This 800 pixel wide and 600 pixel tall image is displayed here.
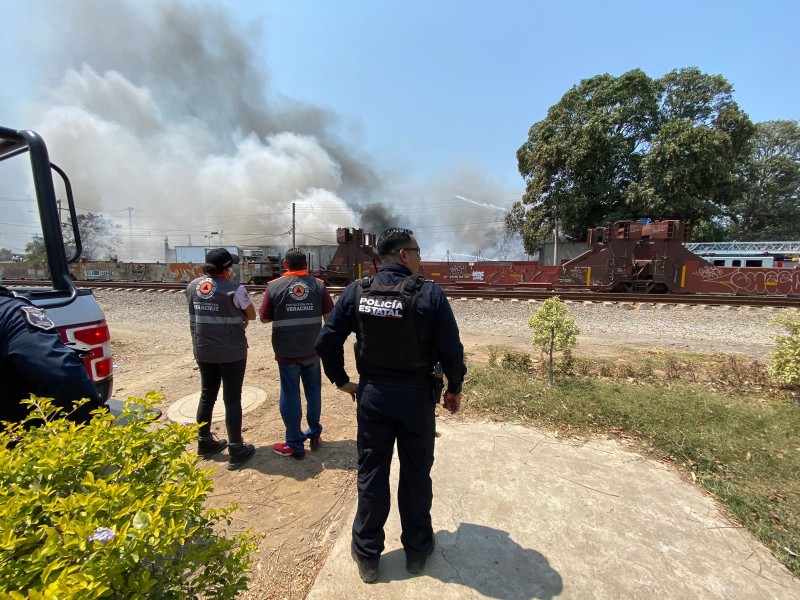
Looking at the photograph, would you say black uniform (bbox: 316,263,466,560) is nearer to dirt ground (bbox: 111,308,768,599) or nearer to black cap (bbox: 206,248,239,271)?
dirt ground (bbox: 111,308,768,599)

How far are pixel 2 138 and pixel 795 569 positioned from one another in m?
5.21

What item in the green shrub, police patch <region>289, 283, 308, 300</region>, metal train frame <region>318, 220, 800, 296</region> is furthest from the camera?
metal train frame <region>318, 220, 800, 296</region>

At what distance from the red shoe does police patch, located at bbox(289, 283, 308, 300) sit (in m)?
1.34

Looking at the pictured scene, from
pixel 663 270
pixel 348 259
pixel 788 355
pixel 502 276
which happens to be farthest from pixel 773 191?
pixel 788 355

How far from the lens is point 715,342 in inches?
329

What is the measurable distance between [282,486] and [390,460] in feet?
4.49

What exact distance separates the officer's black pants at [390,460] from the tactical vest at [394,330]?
15cm

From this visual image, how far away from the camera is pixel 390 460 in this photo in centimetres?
216

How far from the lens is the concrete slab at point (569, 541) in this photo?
6.71 feet

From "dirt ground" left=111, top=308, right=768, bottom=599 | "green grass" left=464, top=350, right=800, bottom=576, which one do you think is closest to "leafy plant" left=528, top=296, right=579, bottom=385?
"green grass" left=464, top=350, right=800, bottom=576

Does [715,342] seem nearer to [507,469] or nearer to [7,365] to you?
[507,469]

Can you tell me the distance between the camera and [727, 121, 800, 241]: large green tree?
32.7 m

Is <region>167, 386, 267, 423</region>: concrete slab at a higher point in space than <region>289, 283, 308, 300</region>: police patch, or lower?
lower

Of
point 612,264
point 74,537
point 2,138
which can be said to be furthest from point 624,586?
point 612,264
